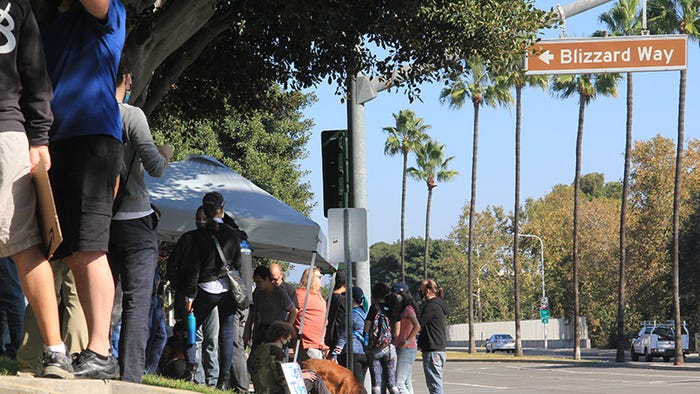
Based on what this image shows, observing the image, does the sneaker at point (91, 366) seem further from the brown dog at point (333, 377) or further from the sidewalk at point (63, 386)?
the brown dog at point (333, 377)

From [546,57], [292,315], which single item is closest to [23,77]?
[292,315]

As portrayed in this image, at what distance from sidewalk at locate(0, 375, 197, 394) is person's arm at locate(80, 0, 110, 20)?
5.17ft

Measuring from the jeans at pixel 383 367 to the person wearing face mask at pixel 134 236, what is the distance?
742 cm

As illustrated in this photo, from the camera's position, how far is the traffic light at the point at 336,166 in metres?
12.3

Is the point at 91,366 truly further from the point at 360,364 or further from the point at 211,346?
the point at 360,364

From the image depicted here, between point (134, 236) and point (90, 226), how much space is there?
3.61 feet

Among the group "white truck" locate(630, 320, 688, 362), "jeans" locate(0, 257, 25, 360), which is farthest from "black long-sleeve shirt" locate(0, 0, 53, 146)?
"white truck" locate(630, 320, 688, 362)

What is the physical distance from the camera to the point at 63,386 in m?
4.74

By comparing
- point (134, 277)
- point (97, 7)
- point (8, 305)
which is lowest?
point (8, 305)

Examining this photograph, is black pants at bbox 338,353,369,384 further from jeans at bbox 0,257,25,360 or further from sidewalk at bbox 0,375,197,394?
sidewalk at bbox 0,375,197,394

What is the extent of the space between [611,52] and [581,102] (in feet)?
138

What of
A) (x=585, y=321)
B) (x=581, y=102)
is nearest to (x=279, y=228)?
(x=581, y=102)

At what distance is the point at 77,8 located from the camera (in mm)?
5297

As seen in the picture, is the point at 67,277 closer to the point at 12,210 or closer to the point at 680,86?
the point at 12,210
